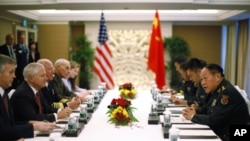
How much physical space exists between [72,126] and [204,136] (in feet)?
3.34

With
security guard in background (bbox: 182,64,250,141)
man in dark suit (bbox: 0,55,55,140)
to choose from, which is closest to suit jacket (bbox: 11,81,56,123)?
man in dark suit (bbox: 0,55,55,140)

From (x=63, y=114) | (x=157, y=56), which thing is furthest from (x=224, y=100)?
(x=157, y=56)

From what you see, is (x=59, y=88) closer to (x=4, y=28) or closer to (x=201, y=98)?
(x=201, y=98)

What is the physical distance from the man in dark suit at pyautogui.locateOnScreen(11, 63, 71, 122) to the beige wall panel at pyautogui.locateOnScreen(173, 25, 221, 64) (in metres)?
7.84

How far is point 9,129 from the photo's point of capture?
8.50ft

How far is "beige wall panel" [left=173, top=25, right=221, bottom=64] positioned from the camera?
1078cm

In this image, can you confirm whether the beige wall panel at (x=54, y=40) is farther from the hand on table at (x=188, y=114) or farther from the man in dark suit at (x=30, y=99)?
the hand on table at (x=188, y=114)

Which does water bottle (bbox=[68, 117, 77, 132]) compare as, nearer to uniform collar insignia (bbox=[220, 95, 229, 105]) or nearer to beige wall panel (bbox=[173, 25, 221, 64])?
uniform collar insignia (bbox=[220, 95, 229, 105])

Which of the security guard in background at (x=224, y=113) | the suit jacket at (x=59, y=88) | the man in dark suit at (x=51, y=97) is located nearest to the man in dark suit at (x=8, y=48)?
the suit jacket at (x=59, y=88)

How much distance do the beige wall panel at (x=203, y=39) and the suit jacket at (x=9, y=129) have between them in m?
8.50

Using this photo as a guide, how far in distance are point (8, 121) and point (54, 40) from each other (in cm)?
770

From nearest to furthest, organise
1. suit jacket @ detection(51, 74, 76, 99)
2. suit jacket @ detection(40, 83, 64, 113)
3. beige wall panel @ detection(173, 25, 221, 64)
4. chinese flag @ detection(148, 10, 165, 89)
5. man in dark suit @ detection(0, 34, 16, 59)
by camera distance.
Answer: suit jacket @ detection(40, 83, 64, 113), suit jacket @ detection(51, 74, 76, 99), man in dark suit @ detection(0, 34, 16, 59), chinese flag @ detection(148, 10, 165, 89), beige wall panel @ detection(173, 25, 221, 64)

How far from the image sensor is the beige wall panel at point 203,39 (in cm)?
1078

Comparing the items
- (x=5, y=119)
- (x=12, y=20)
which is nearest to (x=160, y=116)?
(x=5, y=119)
